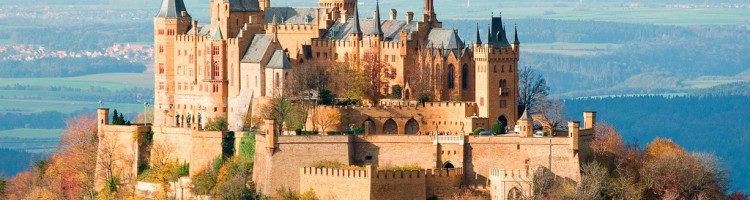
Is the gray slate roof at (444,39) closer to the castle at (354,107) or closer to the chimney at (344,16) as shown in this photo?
the castle at (354,107)

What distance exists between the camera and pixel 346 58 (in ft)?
293

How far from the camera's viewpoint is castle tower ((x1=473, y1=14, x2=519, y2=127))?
274ft

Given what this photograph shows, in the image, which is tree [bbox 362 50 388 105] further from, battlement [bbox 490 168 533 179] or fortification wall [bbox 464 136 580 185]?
battlement [bbox 490 168 533 179]

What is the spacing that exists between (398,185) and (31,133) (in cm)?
10894

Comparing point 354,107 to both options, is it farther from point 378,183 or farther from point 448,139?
point 378,183

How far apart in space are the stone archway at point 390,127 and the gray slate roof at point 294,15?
8988 millimetres

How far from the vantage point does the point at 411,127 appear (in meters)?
84.8

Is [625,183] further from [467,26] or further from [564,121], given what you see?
[467,26]

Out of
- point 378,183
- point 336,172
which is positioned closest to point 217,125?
point 336,172

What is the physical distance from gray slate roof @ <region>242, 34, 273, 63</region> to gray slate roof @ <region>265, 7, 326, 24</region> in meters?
3.63

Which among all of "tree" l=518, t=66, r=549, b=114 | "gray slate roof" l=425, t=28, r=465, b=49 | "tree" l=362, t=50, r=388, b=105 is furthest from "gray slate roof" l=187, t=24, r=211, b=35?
"tree" l=518, t=66, r=549, b=114

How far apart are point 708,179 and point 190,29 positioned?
933 inches

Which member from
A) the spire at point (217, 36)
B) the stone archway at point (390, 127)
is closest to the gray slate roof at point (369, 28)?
the spire at point (217, 36)

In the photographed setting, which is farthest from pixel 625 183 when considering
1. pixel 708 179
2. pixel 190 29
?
pixel 190 29
